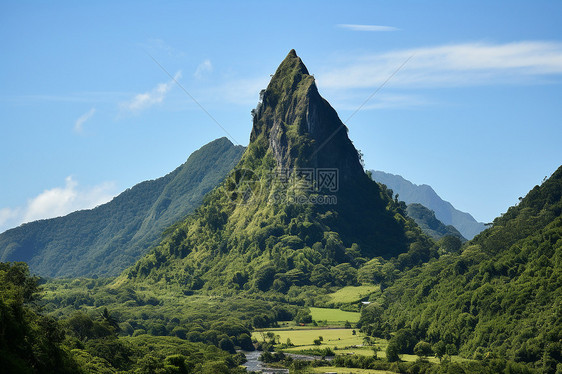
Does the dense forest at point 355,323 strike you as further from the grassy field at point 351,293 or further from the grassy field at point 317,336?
the grassy field at point 351,293

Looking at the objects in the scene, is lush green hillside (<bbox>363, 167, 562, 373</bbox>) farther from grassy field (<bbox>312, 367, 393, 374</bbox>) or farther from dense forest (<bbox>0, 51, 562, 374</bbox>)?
grassy field (<bbox>312, 367, 393, 374</bbox>)

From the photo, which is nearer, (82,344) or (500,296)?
(82,344)

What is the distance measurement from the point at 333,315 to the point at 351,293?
56.4 ft

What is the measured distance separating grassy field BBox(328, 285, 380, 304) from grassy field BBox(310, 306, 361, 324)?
6085mm

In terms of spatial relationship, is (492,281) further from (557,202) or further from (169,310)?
(169,310)

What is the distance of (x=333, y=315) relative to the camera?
175 m

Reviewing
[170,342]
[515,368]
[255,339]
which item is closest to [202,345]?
[170,342]

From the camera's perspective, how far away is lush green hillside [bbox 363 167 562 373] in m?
108

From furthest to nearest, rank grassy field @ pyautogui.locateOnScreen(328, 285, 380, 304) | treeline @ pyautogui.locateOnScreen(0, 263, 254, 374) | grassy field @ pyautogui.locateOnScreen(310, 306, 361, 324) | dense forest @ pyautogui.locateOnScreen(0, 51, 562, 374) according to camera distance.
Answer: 1. grassy field @ pyautogui.locateOnScreen(328, 285, 380, 304)
2. grassy field @ pyautogui.locateOnScreen(310, 306, 361, 324)
3. dense forest @ pyautogui.locateOnScreen(0, 51, 562, 374)
4. treeline @ pyautogui.locateOnScreen(0, 263, 254, 374)

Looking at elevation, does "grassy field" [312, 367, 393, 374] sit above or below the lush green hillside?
below

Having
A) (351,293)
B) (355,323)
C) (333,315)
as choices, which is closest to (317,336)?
(355,323)

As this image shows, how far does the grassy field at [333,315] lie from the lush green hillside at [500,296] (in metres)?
7.03

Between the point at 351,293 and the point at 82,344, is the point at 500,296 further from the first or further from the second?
the point at 351,293

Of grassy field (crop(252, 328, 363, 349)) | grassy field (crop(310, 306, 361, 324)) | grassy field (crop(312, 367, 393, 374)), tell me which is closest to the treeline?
grassy field (crop(252, 328, 363, 349))
